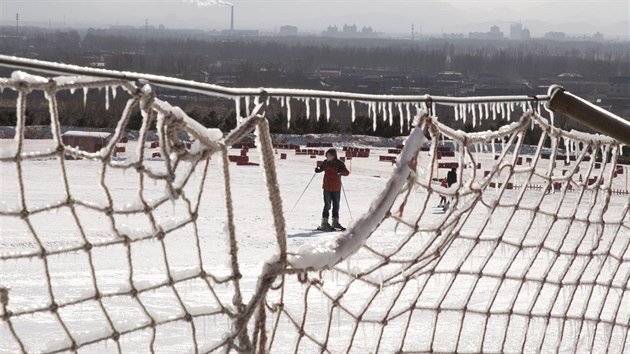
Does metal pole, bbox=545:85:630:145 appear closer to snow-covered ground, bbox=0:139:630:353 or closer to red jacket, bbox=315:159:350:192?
snow-covered ground, bbox=0:139:630:353

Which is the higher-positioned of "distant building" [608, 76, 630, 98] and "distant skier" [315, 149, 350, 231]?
"distant skier" [315, 149, 350, 231]

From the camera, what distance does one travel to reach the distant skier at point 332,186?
1158cm

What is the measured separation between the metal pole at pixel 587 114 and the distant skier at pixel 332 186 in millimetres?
8084

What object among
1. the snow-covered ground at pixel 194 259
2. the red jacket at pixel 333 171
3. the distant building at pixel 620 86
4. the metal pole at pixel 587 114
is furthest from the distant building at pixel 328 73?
the metal pole at pixel 587 114

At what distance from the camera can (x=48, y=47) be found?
147375mm

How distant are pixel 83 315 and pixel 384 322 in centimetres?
256

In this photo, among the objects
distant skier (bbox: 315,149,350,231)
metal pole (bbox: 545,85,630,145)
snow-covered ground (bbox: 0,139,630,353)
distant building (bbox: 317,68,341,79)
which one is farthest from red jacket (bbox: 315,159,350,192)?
distant building (bbox: 317,68,341,79)

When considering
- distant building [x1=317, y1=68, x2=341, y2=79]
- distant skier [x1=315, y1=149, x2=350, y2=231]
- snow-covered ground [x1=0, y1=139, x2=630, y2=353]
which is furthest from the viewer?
distant building [x1=317, y1=68, x2=341, y2=79]

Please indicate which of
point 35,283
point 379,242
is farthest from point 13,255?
point 379,242

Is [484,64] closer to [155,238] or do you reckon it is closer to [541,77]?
[541,77]

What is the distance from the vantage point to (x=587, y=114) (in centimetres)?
337

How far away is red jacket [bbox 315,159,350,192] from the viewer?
11.9 meters

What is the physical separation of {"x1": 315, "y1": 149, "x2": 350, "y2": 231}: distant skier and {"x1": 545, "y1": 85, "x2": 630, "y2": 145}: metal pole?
8.08 meters

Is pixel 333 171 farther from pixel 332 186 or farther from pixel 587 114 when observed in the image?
pixel 587 114
